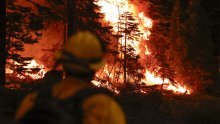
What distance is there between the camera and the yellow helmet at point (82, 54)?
9.77 ft

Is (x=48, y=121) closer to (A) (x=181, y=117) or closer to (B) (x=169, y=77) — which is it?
(A) (x=181, y=117)

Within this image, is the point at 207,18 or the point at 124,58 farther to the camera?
the point at 207,18

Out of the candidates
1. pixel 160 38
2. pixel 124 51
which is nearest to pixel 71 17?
pixel 124 51

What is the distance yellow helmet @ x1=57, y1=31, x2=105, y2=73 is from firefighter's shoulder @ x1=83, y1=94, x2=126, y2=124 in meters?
0.21

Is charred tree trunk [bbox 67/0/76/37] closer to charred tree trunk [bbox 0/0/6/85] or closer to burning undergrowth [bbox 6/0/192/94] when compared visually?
charred tree trunk [bbox 0/0/6/85]

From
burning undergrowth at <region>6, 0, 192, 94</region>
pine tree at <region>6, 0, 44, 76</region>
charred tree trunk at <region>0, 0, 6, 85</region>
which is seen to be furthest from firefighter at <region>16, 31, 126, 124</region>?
burning undergrowth at <region>6, 0, 192, 94</region>

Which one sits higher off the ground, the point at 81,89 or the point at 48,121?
the point at 81,89

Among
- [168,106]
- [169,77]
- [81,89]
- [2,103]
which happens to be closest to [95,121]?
[81,89]

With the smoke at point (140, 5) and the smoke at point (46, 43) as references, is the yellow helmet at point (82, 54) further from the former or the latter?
the smoke at point (140, 5)

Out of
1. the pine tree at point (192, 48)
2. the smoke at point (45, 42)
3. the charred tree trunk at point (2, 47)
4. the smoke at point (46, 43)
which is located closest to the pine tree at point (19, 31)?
the charred tree trunk at point (2, 47)

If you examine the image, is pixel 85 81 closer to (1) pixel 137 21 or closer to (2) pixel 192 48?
(2) pixel 192 48

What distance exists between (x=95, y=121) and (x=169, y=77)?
29.4m

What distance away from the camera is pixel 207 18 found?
33.8 metres

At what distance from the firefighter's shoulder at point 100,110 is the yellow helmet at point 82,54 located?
0.21 m
